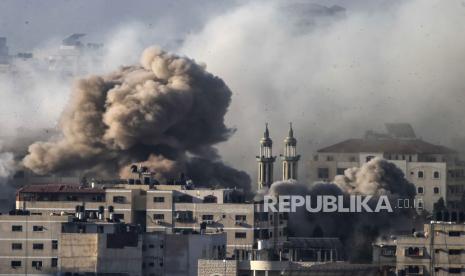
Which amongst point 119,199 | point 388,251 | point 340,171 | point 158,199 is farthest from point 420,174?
point 388,251

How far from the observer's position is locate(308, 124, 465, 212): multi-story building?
5261 inches

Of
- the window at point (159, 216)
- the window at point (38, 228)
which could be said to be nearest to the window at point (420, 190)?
the window at point (159, 216)

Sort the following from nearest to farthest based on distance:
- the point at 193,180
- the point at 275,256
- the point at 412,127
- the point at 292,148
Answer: the point at 275,256
the point at 193,180
the point at 292,148
the point at 412,127

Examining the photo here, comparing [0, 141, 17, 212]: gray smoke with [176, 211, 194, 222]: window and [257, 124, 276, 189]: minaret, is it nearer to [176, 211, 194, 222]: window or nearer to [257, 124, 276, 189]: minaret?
[176, 211, 194, 222]: window

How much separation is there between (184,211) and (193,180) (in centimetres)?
875

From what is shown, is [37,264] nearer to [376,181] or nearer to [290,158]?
[376,181]

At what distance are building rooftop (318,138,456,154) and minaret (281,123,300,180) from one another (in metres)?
7.86

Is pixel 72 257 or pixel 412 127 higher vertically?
pixel 412 127

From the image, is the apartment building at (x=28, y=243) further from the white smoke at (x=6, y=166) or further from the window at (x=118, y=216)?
the white smoke at (x=6, y=166)

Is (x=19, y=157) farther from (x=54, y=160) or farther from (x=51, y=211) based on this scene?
(x=51, y=211)

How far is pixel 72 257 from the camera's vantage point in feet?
303

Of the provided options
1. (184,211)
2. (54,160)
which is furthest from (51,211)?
(54,160)

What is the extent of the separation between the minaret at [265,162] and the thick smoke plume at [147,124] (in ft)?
6.27

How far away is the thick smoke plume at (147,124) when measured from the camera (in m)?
118
